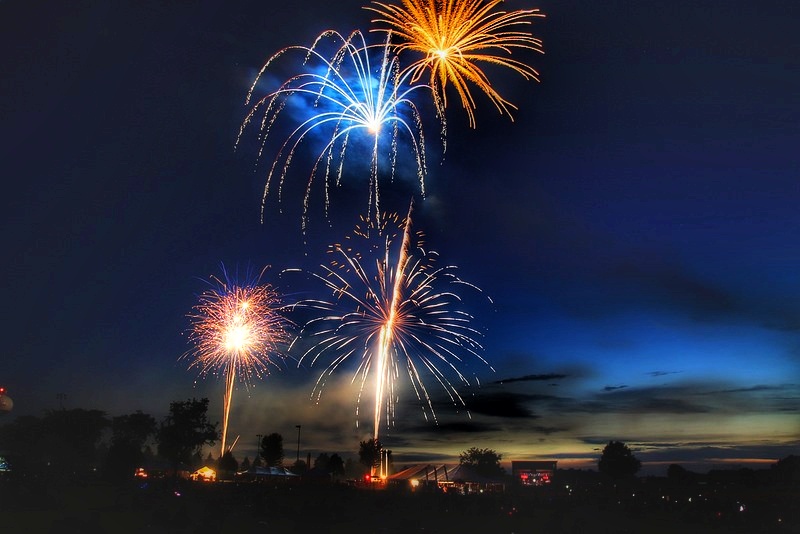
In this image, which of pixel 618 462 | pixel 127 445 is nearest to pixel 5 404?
pixel 127 445

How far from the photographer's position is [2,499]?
3494cm

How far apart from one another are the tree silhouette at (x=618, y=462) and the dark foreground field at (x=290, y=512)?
87186 mm

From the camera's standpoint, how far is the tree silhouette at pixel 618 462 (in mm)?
137875

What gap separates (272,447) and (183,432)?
601 inches

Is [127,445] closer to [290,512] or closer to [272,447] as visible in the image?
[272,447]

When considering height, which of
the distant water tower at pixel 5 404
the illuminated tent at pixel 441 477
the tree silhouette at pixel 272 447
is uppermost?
the distant water tower at pixel 5 404

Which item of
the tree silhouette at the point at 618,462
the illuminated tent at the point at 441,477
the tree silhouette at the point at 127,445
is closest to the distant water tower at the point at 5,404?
the tree silhouette at the point at 127,445

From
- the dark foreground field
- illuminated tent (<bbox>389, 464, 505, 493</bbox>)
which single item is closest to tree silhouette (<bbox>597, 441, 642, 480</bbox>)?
illuminated tent (<bbox>389, 464, 505, 493</bbox>)

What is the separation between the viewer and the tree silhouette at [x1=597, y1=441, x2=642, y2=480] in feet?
452

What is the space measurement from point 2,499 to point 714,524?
53.4 m

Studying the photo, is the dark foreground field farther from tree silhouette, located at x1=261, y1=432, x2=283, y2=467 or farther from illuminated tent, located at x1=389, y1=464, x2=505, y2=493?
tree silhouette, located at x1=261, y1=432, x2=283, y2=467

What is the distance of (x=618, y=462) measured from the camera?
139 meters

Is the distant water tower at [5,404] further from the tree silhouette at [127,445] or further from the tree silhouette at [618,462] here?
the tree silhouette at [618,462]

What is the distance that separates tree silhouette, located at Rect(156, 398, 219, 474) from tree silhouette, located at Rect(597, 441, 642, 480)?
91410mm
